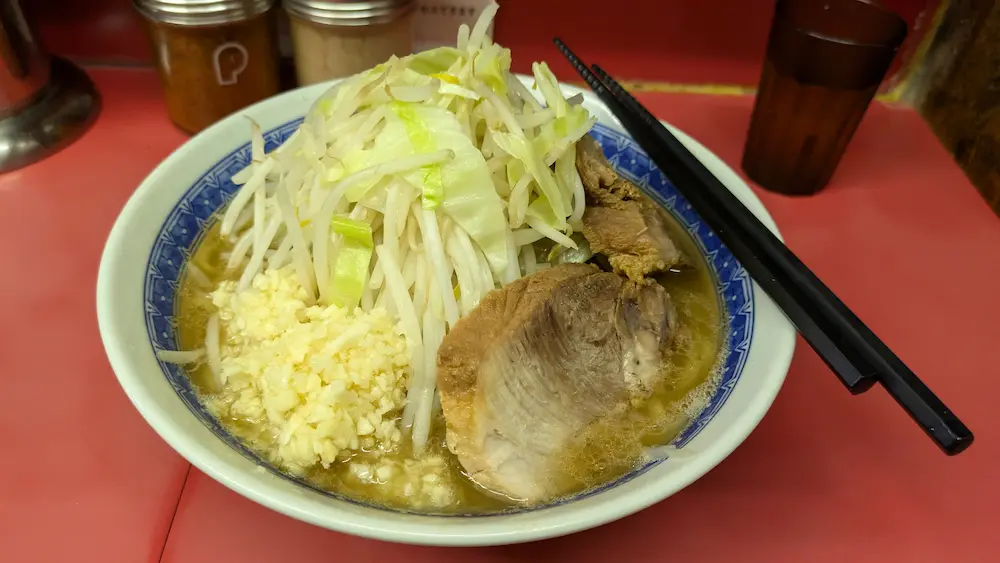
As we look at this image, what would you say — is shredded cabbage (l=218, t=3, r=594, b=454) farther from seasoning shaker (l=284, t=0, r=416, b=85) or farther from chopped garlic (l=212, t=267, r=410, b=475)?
seasoning shaker (l=284, t=0, r=416, b=85)

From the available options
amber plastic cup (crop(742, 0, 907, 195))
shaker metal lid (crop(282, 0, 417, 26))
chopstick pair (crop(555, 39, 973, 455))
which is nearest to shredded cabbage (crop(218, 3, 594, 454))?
chopstick pair (crop(555, 39, 973, 455))

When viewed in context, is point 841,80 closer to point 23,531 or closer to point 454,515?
point 454,515

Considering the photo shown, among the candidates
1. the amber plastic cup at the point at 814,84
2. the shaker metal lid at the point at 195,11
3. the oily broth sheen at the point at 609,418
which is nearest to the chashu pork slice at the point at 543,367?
the oily broth sheen at the point at 609,418

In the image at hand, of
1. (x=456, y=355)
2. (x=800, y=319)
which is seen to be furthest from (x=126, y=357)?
(x=800, y=319)

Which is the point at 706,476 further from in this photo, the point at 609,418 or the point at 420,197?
the point at 420,197

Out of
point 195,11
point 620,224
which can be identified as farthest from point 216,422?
point 195,11

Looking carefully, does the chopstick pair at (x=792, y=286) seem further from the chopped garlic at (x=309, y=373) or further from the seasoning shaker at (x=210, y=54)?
the seasoning shaker at (x=210, y=54)

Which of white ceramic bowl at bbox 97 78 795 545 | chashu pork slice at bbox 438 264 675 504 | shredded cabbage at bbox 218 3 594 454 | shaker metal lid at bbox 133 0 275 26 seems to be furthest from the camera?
shaker metal lid at bbox 133 0 275 26
